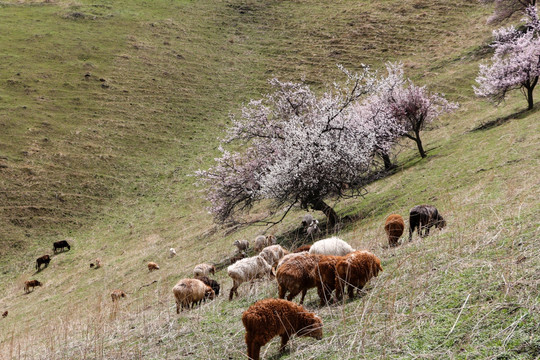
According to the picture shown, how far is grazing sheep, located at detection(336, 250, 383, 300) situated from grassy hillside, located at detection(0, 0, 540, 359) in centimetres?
29

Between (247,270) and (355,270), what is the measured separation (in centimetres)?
448

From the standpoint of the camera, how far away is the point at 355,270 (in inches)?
259

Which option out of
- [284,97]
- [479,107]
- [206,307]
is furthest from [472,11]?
[206,307]

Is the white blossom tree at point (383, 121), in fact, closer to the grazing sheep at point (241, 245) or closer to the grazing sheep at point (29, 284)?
the grazing sheep at point (241, 245)

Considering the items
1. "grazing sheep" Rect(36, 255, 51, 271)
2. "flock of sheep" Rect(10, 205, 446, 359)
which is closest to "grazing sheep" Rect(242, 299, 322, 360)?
"flock of sheep" Rect(10, 205, 446, 359)

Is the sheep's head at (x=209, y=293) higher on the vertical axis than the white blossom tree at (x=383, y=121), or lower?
lower

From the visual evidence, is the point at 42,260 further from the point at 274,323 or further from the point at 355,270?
the point at 274,323

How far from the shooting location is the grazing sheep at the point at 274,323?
521 centimetres

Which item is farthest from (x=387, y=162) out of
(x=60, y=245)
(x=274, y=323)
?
(x=60, y=245)

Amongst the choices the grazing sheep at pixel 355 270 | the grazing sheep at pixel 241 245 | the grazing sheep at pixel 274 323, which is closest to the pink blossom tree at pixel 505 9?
the grazing sheep at pixel 241 245

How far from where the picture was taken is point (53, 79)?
57594 mm

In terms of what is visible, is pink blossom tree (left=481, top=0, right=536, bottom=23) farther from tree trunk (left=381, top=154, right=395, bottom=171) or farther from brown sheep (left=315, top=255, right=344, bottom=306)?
brown sheep (left=315, top=255, right=344, bottom=306)

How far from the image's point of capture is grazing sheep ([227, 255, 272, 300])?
34.1 feet

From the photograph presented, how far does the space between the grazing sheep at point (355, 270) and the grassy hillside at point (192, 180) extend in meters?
0.29
